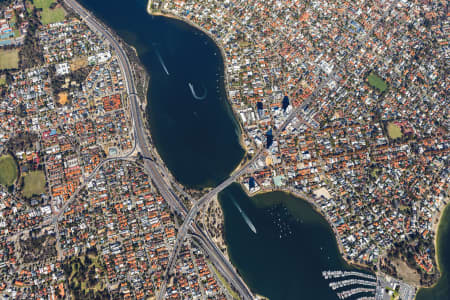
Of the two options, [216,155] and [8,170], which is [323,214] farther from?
[8,170]

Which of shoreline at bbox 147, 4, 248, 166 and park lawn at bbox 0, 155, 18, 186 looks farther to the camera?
shoreline at bbox 147, 4, 248, 166

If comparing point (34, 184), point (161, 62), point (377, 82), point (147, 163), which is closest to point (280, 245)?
point (147, 163)

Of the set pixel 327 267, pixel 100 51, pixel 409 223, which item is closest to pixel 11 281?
pixel 100 51

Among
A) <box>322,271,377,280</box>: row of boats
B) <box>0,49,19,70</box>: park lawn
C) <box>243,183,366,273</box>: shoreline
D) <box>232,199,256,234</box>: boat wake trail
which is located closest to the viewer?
<box>322,271,377,280</box>: row of boats

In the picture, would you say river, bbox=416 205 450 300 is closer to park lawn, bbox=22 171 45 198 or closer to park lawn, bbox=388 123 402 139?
park lawn, bbox=388 123 402 139

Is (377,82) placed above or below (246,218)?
above

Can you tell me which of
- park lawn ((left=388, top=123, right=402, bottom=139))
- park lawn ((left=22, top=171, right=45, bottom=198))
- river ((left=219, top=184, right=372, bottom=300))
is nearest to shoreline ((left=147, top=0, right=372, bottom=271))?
river ((left=219, top=184, right=372, bottom=300))

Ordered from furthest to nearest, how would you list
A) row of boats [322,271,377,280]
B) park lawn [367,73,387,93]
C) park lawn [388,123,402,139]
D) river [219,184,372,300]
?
park lawn [367,73,387,93] < park lawn [388,123,402,139] < river [219,184,372,300] < row of boats [322,271,377,280]
